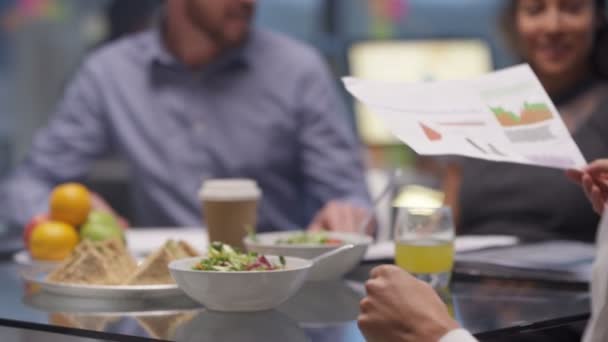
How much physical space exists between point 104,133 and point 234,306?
4.85 ft

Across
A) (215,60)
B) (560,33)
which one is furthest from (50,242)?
(560,33)

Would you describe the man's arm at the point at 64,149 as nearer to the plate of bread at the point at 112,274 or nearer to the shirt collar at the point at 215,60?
the shirt collar at the point at 215,60

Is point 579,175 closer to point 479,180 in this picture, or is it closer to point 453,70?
Result: point 479,180

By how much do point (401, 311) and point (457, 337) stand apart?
0.07 m

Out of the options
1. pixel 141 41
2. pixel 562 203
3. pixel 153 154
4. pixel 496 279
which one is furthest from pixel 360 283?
pixel 141 41

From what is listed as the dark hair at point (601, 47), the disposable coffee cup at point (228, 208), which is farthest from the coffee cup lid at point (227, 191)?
the dark hair at point (601, 47)

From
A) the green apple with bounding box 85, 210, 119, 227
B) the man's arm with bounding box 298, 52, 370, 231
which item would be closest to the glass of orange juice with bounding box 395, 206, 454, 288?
the green apple with bounding box 85, 210, 119, 227

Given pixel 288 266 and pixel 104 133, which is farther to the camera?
pixel 104 133

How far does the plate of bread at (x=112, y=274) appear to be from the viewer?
1320 mm

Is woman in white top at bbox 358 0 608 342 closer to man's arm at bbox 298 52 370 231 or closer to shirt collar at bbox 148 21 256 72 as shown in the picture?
man's arm at bbox 298 52 370 231

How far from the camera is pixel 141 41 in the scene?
2645 millimetres

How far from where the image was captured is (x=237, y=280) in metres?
1.16

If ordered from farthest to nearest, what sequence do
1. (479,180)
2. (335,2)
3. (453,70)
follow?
(335,2), (453,70), (479,180)

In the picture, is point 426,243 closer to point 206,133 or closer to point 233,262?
point 233,262
